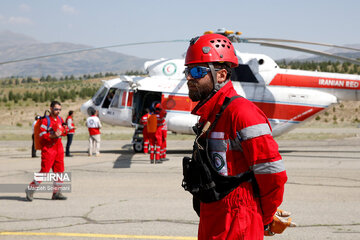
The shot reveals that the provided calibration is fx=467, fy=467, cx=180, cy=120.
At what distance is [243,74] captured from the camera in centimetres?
1653

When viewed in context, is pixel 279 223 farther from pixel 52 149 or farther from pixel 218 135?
pixel 52 149

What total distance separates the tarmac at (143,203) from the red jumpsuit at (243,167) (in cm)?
336

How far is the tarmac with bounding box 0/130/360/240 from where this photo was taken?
6.61 meters

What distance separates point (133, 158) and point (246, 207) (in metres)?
13.2

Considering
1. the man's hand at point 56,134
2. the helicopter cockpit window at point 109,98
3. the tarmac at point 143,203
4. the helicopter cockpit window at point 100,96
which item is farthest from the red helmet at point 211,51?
the helicopter cockpit window at point 100,96

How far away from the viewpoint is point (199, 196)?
310cm

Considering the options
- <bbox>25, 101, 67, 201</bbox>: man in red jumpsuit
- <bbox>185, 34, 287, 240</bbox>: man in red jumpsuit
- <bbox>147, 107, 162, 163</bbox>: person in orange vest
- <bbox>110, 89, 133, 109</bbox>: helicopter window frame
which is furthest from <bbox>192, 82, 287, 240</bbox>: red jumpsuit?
<bbox>110, 89, 133, 109</bbox>: helicopter window frame

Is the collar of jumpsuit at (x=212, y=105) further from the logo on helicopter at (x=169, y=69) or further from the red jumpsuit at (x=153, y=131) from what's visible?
the logo on helicopter at (x=169, y=69)

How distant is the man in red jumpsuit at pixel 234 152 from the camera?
114 inches

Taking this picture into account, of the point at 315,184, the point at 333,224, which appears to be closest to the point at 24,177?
the point at 315,184

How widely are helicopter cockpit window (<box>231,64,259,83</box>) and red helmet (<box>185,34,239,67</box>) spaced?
13230 mm

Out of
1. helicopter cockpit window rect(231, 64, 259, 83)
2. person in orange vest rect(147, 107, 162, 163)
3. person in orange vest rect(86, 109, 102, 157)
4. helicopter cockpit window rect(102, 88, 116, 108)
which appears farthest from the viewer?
helicopter cockpit window rect(102, 88, 116, 108)

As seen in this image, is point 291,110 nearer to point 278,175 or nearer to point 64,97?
point 278,175

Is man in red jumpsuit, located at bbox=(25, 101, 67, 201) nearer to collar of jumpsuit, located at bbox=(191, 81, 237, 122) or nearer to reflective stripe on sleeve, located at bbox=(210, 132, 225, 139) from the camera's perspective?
collar of jumpsuit, located at bbox=(191, 81, 237, 122)
